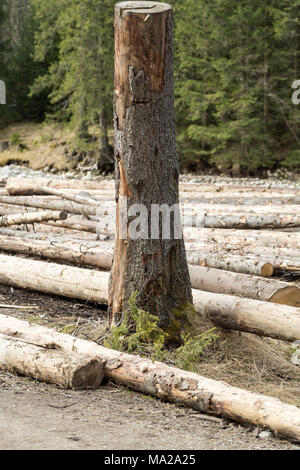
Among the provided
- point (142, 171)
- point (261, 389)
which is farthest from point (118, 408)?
point (142, 171)

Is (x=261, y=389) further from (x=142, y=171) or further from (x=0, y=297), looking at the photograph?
(x=0, y=297)

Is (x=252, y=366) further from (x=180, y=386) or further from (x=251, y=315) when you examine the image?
(x=180, y=386)

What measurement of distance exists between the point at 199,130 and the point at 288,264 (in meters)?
16.9

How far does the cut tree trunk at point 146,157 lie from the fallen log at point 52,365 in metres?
0.97

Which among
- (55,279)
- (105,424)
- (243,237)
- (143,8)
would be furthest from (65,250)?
(105,424)

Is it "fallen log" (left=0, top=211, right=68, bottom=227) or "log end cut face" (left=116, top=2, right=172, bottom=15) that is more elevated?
"log end cut face" (left=116, top=2, right=172, bottom=15)

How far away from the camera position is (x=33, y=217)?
8594 millimetres

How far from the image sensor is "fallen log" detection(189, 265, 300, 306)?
6.05 m

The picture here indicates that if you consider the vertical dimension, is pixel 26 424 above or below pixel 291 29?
below

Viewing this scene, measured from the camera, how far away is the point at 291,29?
2180cm

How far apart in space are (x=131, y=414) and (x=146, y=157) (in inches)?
86.0

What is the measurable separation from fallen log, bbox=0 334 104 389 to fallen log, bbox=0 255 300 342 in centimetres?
151

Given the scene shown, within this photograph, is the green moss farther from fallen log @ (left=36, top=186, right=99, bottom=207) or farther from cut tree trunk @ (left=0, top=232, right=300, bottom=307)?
fallen log @ (left=36, top=186, right=99, bottom=207)

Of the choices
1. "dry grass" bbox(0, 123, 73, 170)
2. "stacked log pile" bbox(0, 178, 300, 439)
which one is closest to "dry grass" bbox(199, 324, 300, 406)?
"stacked log pile" bbox(0, 178, 300, 439)
